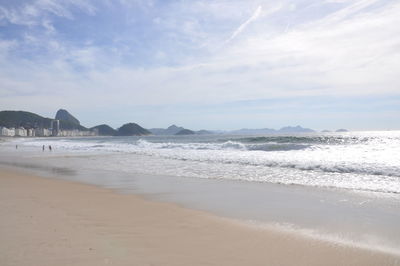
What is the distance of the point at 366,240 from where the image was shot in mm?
4859

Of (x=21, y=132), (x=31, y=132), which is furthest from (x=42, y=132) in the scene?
(x=21, y=132)

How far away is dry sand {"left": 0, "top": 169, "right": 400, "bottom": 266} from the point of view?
151 inches

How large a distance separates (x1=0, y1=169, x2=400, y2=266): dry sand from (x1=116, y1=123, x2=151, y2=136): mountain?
18671 cm

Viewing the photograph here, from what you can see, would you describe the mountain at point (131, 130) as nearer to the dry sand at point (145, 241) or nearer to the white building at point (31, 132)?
the white building at point (31, 132)

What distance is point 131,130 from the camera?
19338 cm

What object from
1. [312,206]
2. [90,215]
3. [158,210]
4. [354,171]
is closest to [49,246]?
[90,215]

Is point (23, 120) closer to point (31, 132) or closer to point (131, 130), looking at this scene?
point (31, 132)

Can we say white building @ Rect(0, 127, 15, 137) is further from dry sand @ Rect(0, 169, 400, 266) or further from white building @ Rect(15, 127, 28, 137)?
dry sand @ Rect(0, 169, 400, 266)

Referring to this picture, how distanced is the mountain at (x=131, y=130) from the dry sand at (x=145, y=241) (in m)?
187

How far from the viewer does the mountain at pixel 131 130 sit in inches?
7538

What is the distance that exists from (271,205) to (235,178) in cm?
471

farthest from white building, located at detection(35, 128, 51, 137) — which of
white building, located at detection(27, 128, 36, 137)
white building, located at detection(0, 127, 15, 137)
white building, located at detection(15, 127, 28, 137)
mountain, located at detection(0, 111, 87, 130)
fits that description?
white building, located at detection(0, 127, 15, 137)

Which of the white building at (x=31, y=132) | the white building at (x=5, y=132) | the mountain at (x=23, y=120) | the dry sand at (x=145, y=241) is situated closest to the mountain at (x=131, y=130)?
the mountain at (x=23, y=120)

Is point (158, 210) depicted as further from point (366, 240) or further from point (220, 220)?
point (366, 240)
